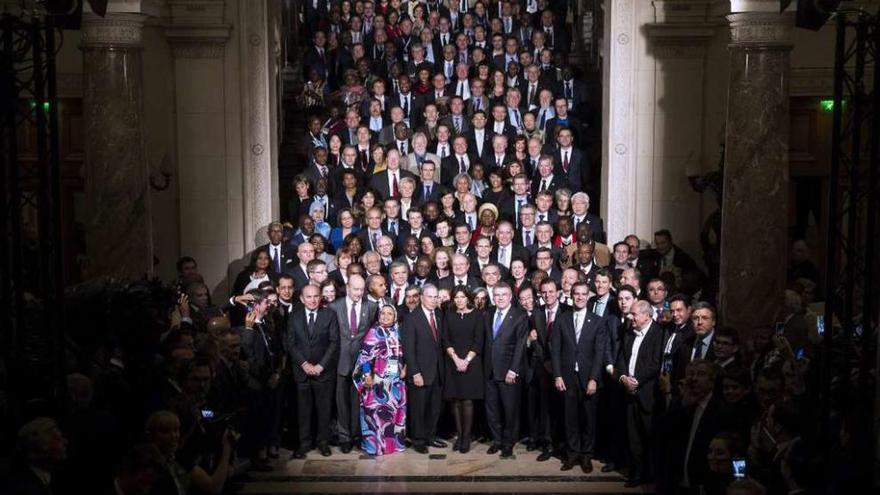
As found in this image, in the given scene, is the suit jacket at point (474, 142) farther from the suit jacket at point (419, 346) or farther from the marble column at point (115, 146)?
the marble column at point (115, 146)

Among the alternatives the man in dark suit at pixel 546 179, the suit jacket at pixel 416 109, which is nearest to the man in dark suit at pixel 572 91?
the suit jacket at pixel 416 109

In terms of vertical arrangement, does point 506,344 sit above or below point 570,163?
below

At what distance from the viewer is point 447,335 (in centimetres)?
1237

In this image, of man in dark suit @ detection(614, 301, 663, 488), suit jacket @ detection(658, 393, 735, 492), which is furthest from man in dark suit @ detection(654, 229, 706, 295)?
suit jacket @ detection(658, 393, 735, 492)

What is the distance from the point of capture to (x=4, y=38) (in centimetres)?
859

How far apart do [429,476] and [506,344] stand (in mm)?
1471

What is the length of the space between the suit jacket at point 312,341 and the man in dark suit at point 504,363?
149cm

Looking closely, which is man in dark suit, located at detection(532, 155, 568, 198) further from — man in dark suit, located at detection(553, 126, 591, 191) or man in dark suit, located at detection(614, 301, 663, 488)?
man in dark suit, located at detection(614, 301, 663, 488)

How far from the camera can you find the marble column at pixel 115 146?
43.1ft

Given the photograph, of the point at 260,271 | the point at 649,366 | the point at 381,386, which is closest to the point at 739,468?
the point at 649,366

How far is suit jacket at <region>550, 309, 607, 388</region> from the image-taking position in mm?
11766

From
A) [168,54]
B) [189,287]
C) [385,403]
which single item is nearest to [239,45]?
[168,54]

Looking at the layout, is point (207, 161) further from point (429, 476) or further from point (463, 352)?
point (429, 476)

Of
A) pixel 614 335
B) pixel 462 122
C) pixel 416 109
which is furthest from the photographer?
pixel 416 109
